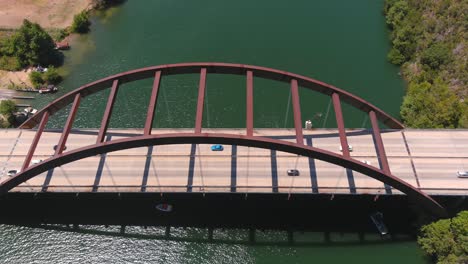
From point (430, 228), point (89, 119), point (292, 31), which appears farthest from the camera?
point (292, 31)

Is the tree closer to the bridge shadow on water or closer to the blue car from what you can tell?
the bridge shadow on water

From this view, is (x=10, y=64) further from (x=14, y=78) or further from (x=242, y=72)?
(x=242, y=72)

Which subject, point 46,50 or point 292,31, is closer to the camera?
point 46,50

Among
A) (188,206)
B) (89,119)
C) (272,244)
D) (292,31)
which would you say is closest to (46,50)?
(89,119)

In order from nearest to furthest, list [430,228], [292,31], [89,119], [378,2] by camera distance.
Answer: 1. [430,228]
2. [89,119]
3. [292,31]
4. [378,2]

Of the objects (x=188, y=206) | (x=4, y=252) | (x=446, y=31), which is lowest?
(x=4, y=252)

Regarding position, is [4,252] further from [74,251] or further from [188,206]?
[188,206]
